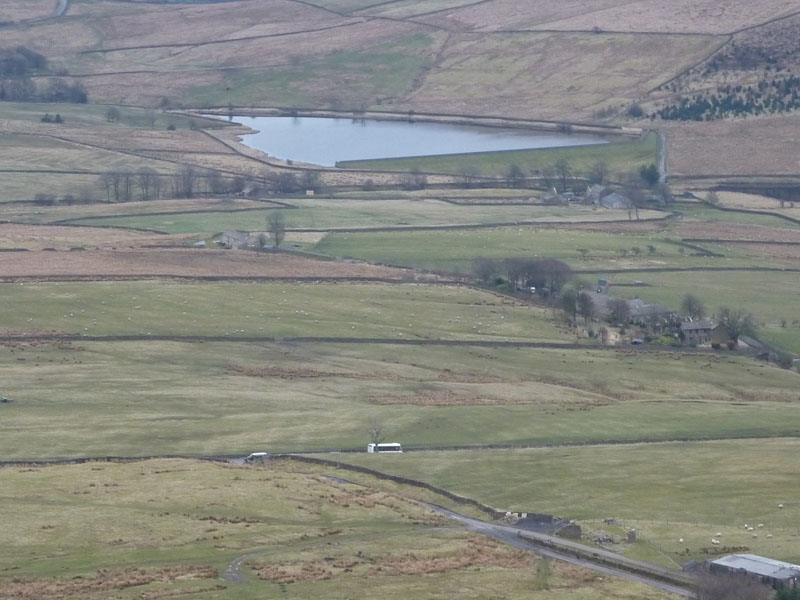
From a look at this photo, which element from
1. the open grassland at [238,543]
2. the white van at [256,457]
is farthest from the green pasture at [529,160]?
the open grassland at [238,543]

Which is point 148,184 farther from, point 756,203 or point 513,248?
point 756,203

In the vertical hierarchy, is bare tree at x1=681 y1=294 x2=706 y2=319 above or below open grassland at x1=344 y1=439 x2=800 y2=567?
Result: above

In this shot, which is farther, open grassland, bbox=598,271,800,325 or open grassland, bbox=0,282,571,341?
open grassland, bbox=598,271,800,325

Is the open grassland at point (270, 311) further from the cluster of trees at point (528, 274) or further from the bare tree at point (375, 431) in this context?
the bare tree at point (375, 431)

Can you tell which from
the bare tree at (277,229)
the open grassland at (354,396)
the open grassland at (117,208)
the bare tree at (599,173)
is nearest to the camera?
the open grassland at (354,396)

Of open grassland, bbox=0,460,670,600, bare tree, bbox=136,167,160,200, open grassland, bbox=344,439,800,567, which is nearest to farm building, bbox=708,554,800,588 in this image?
open grassland, bbox=344,439,800,567

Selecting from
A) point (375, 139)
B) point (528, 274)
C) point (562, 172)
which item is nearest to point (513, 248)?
point (528, 274)

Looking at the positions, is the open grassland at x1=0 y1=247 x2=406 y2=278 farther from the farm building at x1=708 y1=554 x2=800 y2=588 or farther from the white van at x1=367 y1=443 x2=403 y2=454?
the farm building at x1=708 y1=554 x2=800 y2=588
